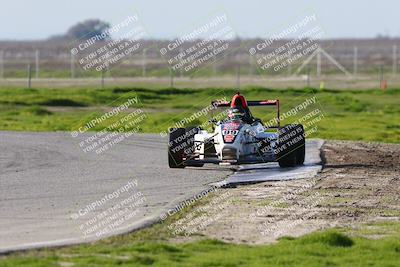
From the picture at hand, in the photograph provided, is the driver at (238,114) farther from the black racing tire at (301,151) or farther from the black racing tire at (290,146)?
the black racing tire at (301,151)

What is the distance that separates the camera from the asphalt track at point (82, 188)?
15.0 metres

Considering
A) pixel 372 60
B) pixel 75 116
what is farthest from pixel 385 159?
pixel 372 60

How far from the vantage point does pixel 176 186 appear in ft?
67.2

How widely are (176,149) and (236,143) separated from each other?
50.0 inches

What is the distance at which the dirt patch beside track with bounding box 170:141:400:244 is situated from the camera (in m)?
15.1

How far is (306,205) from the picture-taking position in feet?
57.7

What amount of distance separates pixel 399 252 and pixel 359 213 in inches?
132

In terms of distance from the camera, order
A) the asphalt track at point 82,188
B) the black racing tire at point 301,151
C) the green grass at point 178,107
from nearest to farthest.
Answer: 1. the asphalt track at point 82,188
2. the black racing tire at point 301,151
3. the green grass at point 178,107

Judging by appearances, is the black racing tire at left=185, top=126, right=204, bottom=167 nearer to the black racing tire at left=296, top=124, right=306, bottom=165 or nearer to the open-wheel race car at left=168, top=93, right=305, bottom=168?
the open-wheel race car at left=168, top=93, right=305, bottom=168

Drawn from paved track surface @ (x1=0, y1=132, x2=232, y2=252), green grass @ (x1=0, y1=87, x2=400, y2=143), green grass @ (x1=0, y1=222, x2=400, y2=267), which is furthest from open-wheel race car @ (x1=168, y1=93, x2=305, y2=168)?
green grass @ (x1=0, y1=87, x2=400, y2=143)

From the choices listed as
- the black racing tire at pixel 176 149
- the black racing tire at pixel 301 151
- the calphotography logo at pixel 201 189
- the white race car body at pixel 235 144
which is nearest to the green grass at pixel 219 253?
the calphotography logo at pixel 201 189

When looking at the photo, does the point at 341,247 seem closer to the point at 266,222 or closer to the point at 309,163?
the point at 266,222

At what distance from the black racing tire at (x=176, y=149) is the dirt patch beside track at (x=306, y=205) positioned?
2.70 metres

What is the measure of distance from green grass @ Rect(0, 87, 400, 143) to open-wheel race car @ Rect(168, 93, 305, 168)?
10287 mm
